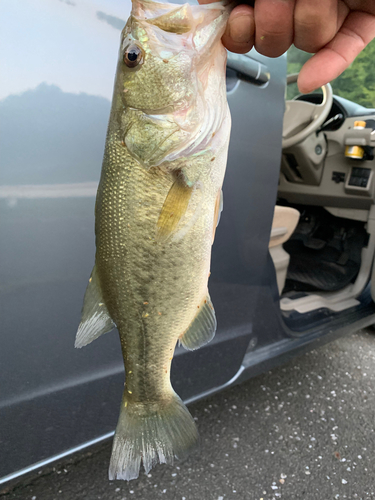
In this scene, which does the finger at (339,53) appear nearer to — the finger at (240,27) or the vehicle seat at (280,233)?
the finger at (240,27)

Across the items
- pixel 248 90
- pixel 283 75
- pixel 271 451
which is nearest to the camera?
pixel 248 90

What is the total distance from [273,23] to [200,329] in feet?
2.19

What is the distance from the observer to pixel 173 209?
790 mm

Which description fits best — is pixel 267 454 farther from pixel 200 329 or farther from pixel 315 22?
pixel 315 22

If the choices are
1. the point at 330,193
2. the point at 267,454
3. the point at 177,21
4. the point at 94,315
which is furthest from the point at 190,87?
the point at 330,193

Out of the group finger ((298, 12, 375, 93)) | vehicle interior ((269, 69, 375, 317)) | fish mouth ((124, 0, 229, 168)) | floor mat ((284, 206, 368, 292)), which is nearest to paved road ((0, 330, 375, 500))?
vehicle interior ((269, 69, 375, 317))

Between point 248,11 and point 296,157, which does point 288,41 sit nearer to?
point 248,11

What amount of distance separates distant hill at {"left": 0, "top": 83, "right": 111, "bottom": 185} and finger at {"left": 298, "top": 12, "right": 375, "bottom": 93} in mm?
684

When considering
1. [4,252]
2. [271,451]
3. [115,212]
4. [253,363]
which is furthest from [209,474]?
[115,212]

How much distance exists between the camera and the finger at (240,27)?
0.76 metres

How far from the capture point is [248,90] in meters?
1.61

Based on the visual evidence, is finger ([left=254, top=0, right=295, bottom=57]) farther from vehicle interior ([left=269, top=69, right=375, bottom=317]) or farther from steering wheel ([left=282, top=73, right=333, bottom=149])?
steering wheel ([left=282, top=73, right=333, bottom=149])

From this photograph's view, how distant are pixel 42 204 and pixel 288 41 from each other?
81 centimetres

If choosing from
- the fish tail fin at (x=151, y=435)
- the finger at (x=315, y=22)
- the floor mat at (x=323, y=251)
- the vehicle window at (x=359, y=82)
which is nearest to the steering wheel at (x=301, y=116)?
the floor mat at (x=323, y=251)
